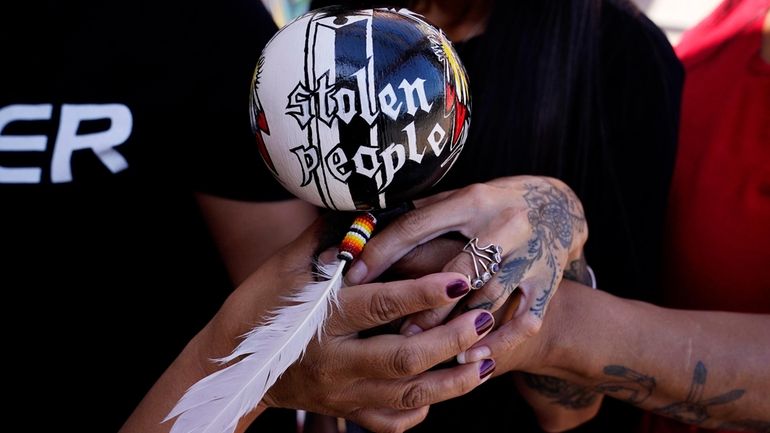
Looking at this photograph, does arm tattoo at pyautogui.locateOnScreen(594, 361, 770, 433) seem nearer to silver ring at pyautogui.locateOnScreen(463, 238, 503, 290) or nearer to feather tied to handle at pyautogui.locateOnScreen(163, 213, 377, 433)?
silver ring at pyautogui.locateOnScreen(463, 238, 503, 290)

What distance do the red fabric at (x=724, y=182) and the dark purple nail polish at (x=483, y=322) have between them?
1.99 feet

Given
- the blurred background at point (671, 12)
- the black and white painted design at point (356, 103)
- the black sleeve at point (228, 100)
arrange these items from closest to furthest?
the black and white painted design at point (356, 103)
the black sleeve at point (228, 100)
the blurred background at point (671, 12)

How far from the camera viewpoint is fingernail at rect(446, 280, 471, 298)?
77cm

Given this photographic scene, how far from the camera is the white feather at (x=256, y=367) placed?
2.61ft

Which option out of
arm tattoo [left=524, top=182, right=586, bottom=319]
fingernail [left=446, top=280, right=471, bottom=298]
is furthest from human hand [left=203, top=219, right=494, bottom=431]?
arm tattoo [left=524, top=182, right=586, bottom=319]

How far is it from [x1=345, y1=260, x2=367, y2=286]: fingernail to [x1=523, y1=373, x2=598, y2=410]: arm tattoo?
455 millimetres

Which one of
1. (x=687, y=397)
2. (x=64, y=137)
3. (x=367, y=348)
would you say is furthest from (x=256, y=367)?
(x=687, y=397)

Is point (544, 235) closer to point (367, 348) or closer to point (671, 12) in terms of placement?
point (367, 348)

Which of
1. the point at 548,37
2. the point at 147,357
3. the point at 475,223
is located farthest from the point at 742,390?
the point at 147,357

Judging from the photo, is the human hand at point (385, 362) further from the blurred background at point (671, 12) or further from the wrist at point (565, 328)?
the blurred background at point (671, 12)

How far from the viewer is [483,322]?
2.66 ft

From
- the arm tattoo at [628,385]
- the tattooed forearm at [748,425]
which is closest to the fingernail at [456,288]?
the arm tattoo at [628,385]

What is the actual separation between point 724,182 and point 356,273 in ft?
2.47

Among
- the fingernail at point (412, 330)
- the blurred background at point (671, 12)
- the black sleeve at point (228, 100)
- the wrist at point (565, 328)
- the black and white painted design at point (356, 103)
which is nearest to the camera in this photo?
the black and white painted design at point (356, 103)
